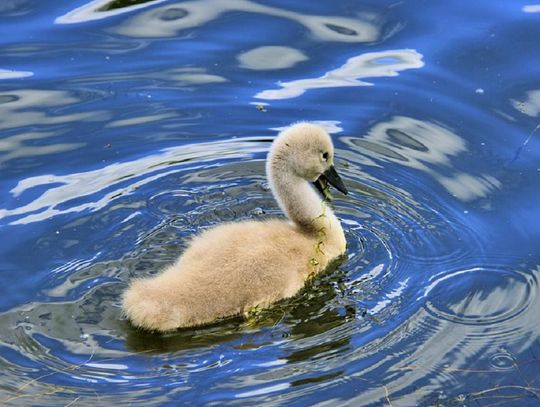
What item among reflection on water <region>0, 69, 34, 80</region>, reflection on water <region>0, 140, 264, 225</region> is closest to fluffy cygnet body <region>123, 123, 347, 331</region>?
reflection on water <region>0, 140, 264, 225</region>

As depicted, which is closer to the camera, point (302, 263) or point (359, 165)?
point (302, 263)

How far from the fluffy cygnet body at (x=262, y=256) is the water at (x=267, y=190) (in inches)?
4.8

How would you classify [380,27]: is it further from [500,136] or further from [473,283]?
[473,283]

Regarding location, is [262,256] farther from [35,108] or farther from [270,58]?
[270,58]

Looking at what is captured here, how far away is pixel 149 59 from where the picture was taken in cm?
886

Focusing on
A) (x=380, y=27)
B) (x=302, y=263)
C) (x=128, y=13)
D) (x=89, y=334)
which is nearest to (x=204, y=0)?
(x=128, y=13)

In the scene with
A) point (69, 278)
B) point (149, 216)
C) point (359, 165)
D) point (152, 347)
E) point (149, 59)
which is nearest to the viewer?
point (152, 347)

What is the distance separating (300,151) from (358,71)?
209cm

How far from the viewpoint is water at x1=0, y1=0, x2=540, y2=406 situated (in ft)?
18.9

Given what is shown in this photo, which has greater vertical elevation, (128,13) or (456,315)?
(128,13)

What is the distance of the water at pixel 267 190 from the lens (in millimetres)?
5750

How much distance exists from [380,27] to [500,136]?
1786mm

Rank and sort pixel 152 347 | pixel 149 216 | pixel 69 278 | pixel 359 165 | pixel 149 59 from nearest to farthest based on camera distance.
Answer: pixel 152 347, pixel 69 278, pixel 149 216, pixel 359 165, pixel 149 59

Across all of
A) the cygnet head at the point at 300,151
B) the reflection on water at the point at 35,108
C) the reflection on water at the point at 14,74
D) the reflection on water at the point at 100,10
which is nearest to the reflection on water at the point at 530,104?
the cygnet head at the point at 300,151
